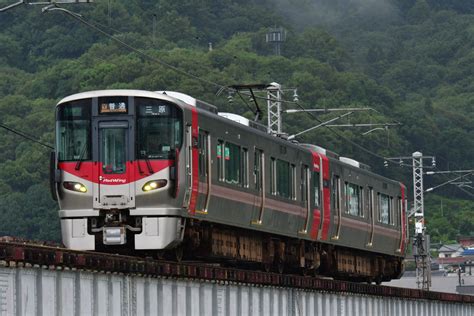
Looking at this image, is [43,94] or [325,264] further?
[43,94]

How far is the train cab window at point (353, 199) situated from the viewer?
163 feet

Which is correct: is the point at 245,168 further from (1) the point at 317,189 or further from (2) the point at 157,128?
(1) the point at 317,189

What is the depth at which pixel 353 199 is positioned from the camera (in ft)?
165

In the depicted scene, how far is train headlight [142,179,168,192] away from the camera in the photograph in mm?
32656

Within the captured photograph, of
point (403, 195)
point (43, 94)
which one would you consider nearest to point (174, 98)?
point (403, 195)

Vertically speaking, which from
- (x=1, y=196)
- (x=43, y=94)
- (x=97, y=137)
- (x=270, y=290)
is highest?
(x=43, y=94)

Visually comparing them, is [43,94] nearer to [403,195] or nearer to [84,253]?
[403,195]

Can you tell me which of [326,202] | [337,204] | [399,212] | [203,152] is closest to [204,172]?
[203,152]

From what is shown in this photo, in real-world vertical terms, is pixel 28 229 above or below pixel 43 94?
below

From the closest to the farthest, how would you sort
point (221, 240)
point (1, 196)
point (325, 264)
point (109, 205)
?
point (109, 205), point (221, 240), point (325, 264), point (1, 196)

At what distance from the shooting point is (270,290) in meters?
38.3

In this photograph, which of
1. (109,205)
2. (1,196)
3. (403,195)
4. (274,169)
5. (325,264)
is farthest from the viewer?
(1,196)

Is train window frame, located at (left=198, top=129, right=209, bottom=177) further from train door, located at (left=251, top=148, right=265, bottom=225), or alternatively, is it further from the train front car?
train door, located at (left=251, top=148, right=265, bottom=225)

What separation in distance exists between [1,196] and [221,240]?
129971 millimetres
